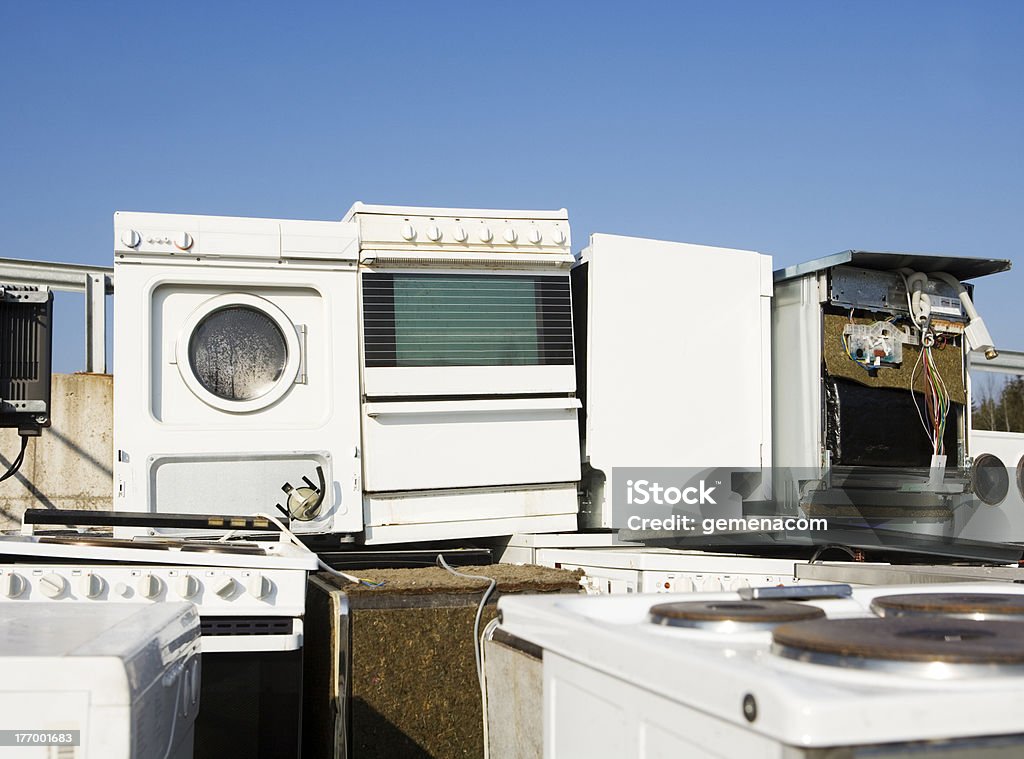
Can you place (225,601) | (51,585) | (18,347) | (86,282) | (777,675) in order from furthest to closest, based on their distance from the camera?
(86,282) < (18,347) < (225,601) < (51,585) < (777,675)

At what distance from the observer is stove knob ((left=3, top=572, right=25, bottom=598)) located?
3346mm

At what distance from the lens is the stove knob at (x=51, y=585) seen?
335cm

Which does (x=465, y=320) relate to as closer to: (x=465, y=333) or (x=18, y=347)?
(x=465, y=333)

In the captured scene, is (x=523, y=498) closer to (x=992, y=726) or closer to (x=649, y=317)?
(x=649, y=317)

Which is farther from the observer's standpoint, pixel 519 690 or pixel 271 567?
pixel 271 567

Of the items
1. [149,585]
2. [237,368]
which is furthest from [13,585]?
[237,368]

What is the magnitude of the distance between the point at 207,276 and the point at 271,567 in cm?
162

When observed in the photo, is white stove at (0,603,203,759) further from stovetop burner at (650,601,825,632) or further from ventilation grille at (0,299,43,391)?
ventilation grille at (0,299,43,391)

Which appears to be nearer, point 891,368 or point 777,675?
point 777,675

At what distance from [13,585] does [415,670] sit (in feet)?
4.18

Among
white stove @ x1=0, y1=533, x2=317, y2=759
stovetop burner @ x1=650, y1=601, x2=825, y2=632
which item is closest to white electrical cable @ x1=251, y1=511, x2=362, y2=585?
white stove @ x1=0, y1=533, x2=317, y2=759

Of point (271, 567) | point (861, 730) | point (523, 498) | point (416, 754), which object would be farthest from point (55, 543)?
point (861, 730)

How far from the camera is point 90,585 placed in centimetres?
339

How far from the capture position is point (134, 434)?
177 inches
